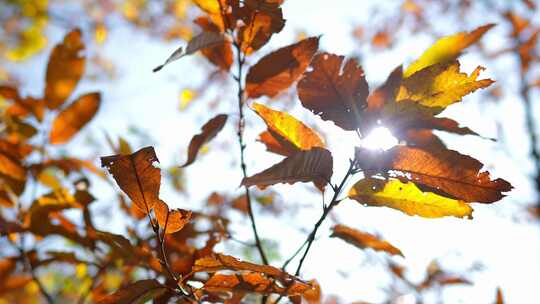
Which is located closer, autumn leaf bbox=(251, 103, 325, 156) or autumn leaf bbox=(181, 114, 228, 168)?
autumn leaf bbox=(251, 103, 325, 156)

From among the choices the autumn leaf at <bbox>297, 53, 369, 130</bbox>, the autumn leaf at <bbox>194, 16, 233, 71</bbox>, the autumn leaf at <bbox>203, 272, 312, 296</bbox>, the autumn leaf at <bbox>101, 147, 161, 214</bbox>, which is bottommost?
the autumn leaf at <bbox>203, 272, 312, 296</bbox>

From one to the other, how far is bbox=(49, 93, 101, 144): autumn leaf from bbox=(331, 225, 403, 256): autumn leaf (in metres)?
0.73

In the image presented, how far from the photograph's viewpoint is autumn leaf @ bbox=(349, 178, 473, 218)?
674mm

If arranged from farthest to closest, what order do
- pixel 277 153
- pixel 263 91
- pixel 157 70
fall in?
1. pixel 263 91
2. pixel 277 153
3. pixel 157 70

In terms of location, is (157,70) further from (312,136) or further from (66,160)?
(66,160)

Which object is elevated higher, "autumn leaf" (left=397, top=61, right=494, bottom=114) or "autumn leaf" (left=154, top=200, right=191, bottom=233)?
"autumn leaf" (left=397, top=61, right=494, bottom=114)

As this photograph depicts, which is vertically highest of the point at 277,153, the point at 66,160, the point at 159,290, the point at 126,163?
the point at 66,160

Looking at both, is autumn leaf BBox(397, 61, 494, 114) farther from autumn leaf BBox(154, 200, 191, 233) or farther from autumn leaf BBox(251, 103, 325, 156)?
autumn leaf BBox(154, 200, 191, 233)

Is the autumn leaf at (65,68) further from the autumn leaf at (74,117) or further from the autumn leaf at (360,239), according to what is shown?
the autumn leaf at (360,239)

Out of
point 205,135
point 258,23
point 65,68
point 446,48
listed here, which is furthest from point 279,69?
point 65,68

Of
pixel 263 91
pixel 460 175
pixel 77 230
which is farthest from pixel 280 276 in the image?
pixel 77 230

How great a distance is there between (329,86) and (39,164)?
931 mm

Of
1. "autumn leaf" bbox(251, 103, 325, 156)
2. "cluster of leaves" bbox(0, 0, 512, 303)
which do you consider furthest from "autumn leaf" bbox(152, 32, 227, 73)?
"autumn leaf" bbox(251, 103, 325, 156)

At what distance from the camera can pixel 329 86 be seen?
0.70m
